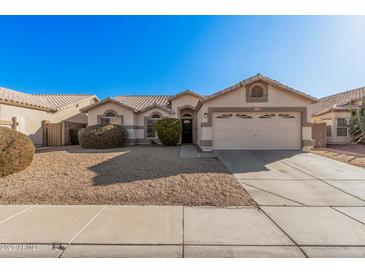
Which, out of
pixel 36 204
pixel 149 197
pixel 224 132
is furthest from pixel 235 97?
pixel 36 204

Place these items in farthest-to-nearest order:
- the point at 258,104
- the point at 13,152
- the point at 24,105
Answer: the point at 24,105
the point at 258,104
the point at 13,152

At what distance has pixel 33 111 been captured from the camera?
15.2m

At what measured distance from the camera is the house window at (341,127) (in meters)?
15.4

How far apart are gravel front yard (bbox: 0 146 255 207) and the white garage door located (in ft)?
13.9

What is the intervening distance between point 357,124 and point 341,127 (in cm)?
191

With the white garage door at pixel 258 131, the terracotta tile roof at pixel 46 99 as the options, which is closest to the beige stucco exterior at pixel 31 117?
the terracotta tile roof at pixel 46 99

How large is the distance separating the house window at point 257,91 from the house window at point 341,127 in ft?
28.5

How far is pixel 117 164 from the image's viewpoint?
26.3 feet

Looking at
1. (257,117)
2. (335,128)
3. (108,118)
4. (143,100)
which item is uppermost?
(143,100)

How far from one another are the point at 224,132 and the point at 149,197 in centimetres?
803

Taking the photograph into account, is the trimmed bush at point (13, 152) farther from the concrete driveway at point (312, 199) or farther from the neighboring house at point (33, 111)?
the neighboring house at point (33, 111)

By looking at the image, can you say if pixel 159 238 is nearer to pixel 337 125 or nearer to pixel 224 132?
pixel 224 132

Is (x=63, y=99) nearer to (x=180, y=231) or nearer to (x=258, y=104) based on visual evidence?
(x=258, y=104)

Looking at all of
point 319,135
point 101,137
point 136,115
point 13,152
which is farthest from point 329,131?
point 13,152
